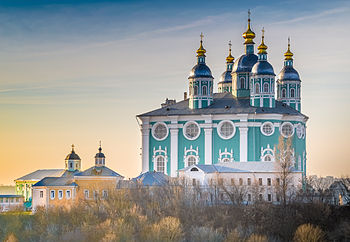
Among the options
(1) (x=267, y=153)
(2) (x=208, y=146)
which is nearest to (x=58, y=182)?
(2) (x=208, y=146)

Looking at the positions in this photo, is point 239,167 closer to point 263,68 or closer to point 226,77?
point 263,68

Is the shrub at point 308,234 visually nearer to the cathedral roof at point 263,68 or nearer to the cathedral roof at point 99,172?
the cathedral roof at point 263,68

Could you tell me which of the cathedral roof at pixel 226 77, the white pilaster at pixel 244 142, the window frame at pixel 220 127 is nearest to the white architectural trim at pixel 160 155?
the window frame at pixel 220 127

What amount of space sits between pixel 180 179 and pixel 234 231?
8.45 metres

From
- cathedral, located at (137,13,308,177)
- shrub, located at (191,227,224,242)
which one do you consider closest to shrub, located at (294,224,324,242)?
shrub, located at (191,227,224,242)

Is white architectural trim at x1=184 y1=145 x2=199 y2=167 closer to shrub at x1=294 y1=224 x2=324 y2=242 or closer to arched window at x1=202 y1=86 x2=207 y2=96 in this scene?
arched window at x1=202 y1=86 x2=207 y2=96

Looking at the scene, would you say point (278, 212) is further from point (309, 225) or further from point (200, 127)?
point (200, 127)

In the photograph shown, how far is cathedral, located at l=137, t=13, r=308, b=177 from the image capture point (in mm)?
59375

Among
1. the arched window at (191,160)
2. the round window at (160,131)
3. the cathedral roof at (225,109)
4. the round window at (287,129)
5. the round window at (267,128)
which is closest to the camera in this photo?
the round window at (267,128)

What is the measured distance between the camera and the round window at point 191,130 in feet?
199

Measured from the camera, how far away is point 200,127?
60.6 metres

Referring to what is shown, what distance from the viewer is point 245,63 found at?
207 feet

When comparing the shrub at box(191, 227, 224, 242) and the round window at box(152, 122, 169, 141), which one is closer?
the shrub at box(191, 227, 224, 242)

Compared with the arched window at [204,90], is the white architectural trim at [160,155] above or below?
below
